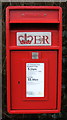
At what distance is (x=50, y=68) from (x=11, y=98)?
71 centimetres

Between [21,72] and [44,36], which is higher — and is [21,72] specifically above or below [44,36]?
below

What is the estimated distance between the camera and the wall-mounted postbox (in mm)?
2580

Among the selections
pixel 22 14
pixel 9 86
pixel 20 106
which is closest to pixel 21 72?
pixel 9 86

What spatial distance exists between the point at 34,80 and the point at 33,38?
0.59m

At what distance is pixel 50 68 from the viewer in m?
2.66

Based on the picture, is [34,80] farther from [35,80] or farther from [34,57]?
[34,57]

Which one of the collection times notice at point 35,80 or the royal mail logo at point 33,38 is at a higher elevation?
the royal mail logo at point 33,38

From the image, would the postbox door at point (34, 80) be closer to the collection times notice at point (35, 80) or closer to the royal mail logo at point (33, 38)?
the collection times notice at point (35, 80)

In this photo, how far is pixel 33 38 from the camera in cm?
263

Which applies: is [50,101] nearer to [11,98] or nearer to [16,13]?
[11,98]

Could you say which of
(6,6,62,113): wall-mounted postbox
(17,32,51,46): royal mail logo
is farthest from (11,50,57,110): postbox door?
(17,32,51,46): royal mail logo

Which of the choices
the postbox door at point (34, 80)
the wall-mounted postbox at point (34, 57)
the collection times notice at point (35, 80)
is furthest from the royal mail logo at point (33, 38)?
the collection times notice at point (35, 80)

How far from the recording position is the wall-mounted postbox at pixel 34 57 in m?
2.58

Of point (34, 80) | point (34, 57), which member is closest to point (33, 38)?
point (34, 57)
